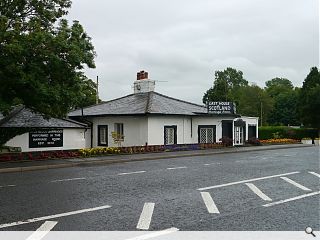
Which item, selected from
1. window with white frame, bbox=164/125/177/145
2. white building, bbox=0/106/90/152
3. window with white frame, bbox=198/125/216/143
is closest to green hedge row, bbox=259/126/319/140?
window with white frame, bbox=198/125/216/143

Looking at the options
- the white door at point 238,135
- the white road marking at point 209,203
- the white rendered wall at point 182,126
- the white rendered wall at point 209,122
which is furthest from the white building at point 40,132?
the white road marking at point 209,203

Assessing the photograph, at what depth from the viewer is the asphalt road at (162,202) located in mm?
6930

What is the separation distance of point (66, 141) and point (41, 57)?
9786 millimetres

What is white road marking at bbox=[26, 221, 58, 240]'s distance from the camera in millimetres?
6055

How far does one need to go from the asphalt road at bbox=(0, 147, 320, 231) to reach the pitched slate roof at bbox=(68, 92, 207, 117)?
1546 centimetres

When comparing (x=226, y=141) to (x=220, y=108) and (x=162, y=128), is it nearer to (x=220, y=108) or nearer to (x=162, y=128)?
(x=220, y=108)

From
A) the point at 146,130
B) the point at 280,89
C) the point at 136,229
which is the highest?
the point at 280,89

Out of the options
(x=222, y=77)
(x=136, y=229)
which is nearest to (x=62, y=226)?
(x=136, y=229)

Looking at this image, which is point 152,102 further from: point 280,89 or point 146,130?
point 280,89

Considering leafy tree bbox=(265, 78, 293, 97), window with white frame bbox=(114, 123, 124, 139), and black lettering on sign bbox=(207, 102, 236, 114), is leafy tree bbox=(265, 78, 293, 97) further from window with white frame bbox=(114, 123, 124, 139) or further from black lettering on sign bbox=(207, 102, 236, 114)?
window with white frame bbox=(114, 123, 124, 139)

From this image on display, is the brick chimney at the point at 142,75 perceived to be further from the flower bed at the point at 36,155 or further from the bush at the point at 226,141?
the flower bed at the point at 36,155

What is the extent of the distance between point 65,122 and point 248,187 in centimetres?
1865

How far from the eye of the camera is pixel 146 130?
28406 mm

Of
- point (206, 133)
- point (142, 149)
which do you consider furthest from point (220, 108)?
point (142, 149)
